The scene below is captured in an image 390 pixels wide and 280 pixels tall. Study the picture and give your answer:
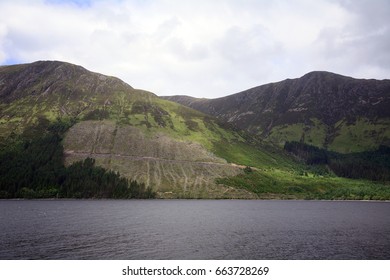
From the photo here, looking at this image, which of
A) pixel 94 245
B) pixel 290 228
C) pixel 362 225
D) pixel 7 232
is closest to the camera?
pixel 94 245

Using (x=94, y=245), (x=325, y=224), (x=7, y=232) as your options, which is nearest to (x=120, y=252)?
(x=94, y=245)

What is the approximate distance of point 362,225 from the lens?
127250mm

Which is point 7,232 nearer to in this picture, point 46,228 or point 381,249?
point 46,228

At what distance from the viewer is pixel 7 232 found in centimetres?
9488

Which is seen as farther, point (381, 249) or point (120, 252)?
point (381, 249)

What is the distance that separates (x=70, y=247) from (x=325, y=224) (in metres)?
90.8

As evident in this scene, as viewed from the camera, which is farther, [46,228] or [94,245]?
[46,228]
